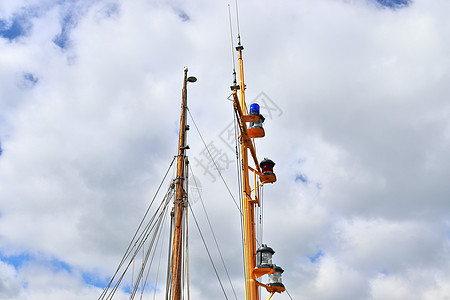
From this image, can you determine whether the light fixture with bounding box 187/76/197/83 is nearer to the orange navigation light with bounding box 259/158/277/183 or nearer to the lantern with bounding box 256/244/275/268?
the orange navigation light with bounding box 259/158/277/183

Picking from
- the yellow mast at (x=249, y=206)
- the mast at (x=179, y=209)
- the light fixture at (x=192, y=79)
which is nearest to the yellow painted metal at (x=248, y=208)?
the yellow mast at (x=249, y=206)

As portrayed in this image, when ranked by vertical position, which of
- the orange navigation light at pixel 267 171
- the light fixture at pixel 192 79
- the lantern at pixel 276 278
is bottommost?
the lantern at pixel 276 278

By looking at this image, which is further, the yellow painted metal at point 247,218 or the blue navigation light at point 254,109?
the blue navigation light at point 254,109

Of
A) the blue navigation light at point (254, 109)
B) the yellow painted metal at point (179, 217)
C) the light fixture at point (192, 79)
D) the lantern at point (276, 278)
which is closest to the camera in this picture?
the lantern at point (276, 278)

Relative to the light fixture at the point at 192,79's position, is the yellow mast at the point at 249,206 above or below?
below

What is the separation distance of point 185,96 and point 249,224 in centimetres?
1681

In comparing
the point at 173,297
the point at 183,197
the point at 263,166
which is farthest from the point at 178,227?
the point at 263,166

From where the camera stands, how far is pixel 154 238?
936 inches

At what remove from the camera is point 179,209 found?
23234mm

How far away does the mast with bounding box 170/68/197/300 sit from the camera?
21.1 metres

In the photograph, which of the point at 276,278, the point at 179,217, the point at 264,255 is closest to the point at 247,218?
the point at 264,255

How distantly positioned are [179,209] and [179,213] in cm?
24

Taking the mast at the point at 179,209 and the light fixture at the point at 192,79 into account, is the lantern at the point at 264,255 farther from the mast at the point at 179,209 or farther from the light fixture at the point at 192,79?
the light fixture at the point at 192,79

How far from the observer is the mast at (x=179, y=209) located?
69.3ft
